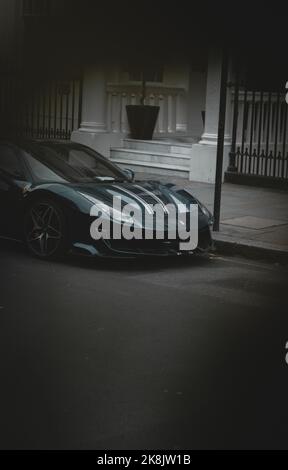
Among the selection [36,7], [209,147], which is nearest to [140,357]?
[36,7]

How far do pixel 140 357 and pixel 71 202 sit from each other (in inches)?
143

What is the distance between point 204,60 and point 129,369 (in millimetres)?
3777

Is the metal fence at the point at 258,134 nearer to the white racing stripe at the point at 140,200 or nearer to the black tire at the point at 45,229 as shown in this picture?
the white racing stripe at the point at 140,200

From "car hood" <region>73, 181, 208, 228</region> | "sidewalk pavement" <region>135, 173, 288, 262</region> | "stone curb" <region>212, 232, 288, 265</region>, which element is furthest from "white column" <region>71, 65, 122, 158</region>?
"car hood" <region>73, 181, 208, 228</region>

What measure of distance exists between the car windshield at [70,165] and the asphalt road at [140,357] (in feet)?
3.25

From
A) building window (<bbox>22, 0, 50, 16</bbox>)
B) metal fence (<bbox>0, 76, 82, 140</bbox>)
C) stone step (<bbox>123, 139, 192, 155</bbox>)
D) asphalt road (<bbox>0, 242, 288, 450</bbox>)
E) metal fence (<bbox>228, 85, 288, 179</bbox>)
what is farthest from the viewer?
stone step (<bbox>123, 139, 192, 155</bbox>)

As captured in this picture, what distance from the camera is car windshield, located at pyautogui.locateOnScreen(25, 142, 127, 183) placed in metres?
8.64

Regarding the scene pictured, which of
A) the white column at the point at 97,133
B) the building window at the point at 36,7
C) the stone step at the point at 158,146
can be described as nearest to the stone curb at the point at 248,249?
the stone step at the point at 158,146

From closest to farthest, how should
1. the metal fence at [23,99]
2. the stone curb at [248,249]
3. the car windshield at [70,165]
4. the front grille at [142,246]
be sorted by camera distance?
1. the metal fence at [23,99]
2. the front grille at [142,246]
3. the car windshield at [70,165]
4. the stone curb at [248,249]

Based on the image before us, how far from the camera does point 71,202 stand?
8328mm

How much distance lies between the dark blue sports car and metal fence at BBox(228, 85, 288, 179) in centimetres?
602

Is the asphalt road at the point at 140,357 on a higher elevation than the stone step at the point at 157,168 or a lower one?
lower

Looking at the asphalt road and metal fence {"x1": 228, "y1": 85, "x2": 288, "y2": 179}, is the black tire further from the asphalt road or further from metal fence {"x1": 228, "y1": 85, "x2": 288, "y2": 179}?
metal fence {"x1": 228, "y1": 85, "x2": 288, "y2": 179}

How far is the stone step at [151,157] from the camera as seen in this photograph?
630 inches
